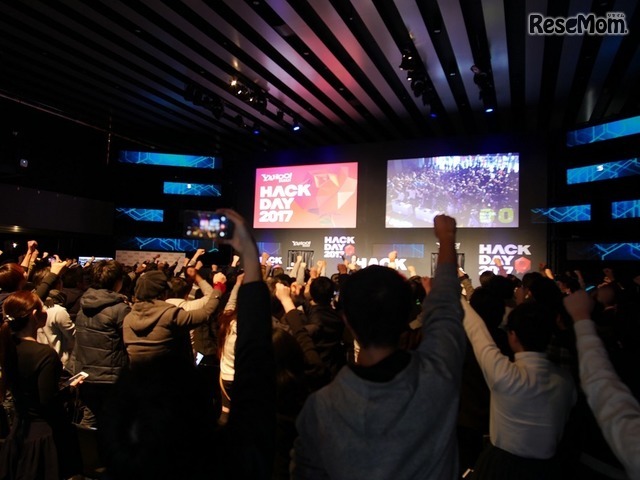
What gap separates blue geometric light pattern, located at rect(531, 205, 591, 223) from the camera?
1005cm

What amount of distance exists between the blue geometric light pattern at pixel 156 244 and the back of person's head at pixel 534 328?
42.2 feet

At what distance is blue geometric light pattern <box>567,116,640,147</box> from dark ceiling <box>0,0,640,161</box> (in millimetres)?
201

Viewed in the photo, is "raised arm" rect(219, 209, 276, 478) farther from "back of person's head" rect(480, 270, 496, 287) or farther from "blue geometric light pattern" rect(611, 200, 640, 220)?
Result: "blue geometric light pattern" rect(611, 200, 640, 220)

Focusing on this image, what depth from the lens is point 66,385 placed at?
2709 millimetres

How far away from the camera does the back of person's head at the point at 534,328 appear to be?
184 cm

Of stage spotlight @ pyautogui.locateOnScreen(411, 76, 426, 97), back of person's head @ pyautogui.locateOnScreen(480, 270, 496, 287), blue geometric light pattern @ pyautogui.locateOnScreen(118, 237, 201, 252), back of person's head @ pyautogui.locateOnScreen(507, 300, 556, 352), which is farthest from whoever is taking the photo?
blue geometric light pattern @ pyautogui.locateOnScreen(118, 237, 201, 252)

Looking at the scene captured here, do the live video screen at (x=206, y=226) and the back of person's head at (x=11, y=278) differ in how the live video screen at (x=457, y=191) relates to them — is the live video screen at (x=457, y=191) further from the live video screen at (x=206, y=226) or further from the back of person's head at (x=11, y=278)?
the live video screen at (x=206, y=226)

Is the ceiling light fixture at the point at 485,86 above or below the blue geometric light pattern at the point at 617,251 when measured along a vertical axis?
above

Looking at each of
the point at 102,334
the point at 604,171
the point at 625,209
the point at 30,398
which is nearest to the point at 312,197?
the point at 604,171

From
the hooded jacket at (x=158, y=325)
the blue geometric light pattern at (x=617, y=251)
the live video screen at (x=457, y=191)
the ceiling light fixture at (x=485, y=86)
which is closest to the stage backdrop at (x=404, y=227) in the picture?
the live video screen at (x=457, y=191)

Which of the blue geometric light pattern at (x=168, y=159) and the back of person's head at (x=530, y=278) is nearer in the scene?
the back of person's head at (x=530, y=278)

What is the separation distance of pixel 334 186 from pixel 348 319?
11.4 metres

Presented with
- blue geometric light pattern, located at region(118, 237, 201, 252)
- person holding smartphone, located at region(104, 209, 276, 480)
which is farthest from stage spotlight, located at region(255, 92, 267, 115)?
person holding smartphone, located at region(104, 209, 276, 480)

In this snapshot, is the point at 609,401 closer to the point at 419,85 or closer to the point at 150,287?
the point at 150,287
